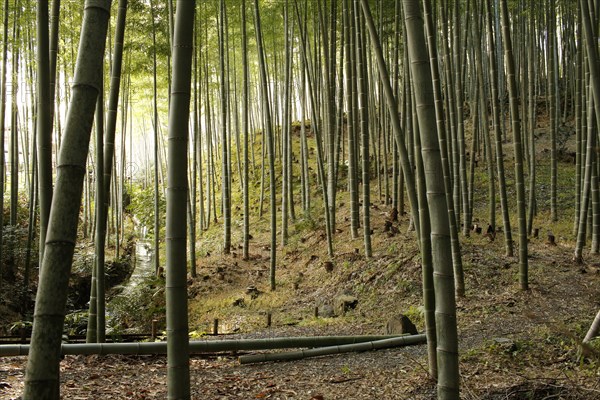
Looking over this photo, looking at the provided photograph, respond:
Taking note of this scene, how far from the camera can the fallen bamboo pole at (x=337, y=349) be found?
4305mm

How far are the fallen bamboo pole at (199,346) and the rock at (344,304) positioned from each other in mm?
2260

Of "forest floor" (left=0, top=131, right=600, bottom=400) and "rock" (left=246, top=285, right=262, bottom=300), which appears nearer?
"forest floor" (left=0, top=131, right=600, bottom=400)

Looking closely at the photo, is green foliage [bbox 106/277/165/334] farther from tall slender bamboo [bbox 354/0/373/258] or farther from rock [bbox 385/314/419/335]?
rock [bbox 385/314/419/335]

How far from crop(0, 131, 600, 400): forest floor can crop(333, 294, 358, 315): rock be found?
88mm

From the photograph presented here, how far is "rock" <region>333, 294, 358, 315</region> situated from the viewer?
6902 millimetres

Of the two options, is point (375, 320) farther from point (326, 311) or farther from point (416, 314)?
point (326, 311)

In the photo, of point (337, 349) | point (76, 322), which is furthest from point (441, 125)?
point (76, 322)

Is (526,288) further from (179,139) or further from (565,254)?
(179,139)

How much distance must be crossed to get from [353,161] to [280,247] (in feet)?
9.08

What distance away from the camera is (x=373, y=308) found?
6.71 meters

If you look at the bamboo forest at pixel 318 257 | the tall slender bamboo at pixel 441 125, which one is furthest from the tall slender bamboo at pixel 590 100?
the tall slender bamboo at pixel 441 125

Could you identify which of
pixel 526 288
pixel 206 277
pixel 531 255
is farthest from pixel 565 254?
pixel 206 277

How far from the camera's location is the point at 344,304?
6.94 m

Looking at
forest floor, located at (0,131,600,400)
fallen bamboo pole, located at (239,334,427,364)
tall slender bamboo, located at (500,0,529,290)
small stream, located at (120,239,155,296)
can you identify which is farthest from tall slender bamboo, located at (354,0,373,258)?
small stream, located at (120,239,155,296)
